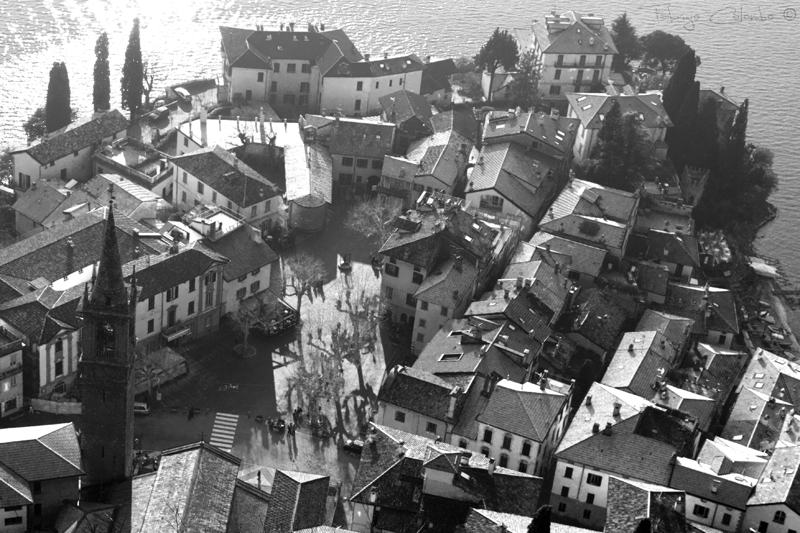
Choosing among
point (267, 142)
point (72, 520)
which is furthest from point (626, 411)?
point (267, 142)

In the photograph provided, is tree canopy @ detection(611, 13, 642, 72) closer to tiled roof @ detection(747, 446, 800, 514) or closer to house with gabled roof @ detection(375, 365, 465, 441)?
house with gabled roof @ detection(375, 365, 465, 441)

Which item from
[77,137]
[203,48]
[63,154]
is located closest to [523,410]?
[63,154]

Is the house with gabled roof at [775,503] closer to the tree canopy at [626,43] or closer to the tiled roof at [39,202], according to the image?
the tiled roof at [39,202]

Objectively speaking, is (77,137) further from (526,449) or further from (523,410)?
(526,449)

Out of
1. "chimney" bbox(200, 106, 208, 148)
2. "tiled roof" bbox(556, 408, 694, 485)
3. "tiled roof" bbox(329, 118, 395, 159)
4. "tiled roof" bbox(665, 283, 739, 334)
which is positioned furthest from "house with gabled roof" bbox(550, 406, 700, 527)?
"chimney" bbox(200, 106, 208, 148)

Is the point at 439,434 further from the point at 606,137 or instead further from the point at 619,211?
the point at 606,137

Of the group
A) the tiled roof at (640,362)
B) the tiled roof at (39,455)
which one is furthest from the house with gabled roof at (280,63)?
the tiled roof at (39,455)
